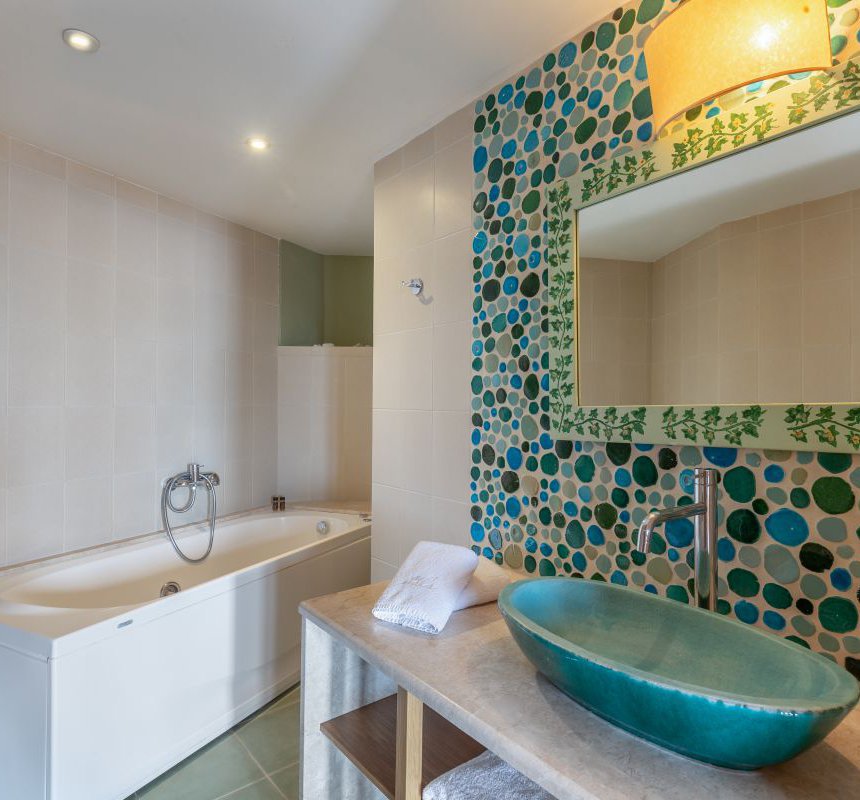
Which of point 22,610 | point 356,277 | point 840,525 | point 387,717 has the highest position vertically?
point 356,277

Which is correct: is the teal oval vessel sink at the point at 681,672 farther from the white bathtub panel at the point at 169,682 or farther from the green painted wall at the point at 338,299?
the green painted wall at the point at 338,299

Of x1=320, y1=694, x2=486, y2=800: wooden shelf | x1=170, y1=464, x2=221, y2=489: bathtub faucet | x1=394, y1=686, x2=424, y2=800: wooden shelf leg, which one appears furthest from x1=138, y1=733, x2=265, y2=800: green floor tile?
x1=170, y1=464, x2=221, y2=489: bathtub faucet

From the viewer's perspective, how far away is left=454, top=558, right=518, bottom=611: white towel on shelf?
1.33 meters

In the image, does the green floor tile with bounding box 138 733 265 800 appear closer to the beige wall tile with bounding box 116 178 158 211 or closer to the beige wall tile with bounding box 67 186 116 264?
the beige wall tile with bounding box 67 186 116 264

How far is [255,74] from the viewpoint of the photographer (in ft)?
5.54

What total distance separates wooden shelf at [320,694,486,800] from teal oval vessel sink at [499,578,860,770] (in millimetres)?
397

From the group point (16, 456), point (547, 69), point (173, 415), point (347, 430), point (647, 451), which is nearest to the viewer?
point (647, 451)

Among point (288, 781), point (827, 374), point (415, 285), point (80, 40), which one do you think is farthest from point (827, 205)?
point (288, 781)

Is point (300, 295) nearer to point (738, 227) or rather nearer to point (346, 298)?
point (346, 298)

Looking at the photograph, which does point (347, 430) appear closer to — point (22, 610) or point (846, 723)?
point (22, 610)

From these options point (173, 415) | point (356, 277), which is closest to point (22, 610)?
point (173, 415)

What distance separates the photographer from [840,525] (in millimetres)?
972

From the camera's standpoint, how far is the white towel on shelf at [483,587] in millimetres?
1326

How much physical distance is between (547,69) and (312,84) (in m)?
0.77
